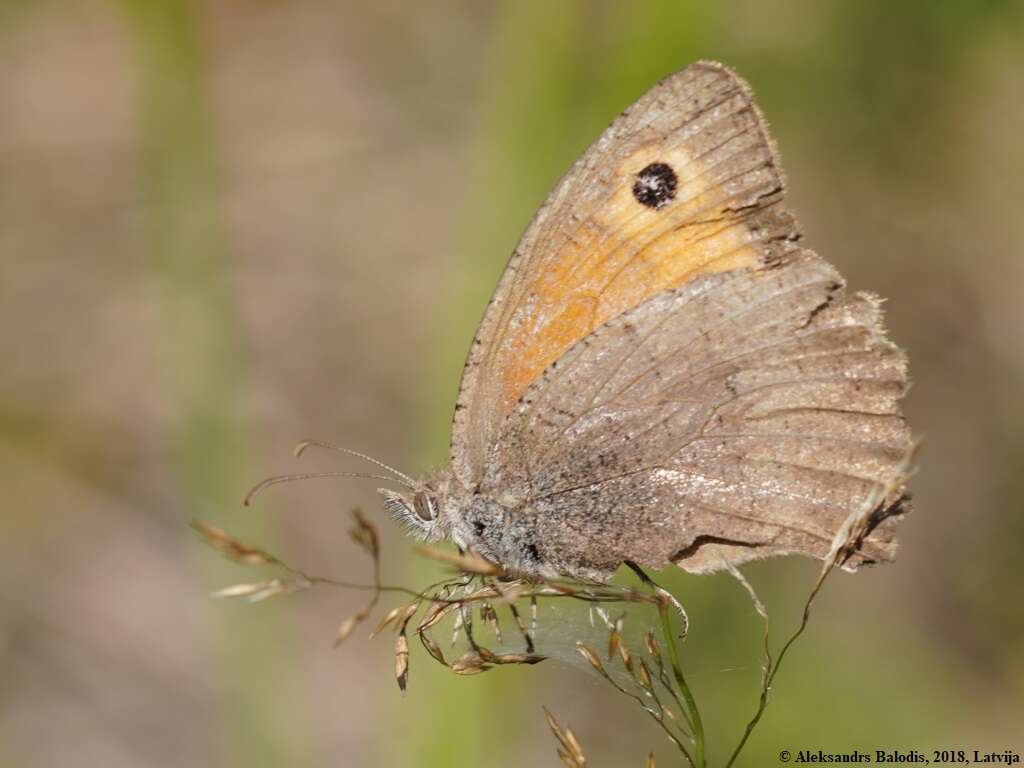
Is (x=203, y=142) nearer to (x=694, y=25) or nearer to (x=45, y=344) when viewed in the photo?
(x=694, y=25)

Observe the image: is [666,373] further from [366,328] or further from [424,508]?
[366,328]

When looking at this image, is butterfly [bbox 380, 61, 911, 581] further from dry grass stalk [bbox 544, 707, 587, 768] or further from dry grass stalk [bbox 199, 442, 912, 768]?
dry grass stalk [bbox 544, 707, 587, 768]

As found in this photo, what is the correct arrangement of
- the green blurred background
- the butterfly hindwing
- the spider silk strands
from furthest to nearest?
the green blurred background
the spider silk strands
the butterfly hindwing

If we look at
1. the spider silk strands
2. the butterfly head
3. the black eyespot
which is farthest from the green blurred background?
the black eyespot

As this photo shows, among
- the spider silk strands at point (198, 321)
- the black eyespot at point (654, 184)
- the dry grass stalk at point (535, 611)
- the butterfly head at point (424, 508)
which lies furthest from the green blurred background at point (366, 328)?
the dry grass stalk at point (535, 611)

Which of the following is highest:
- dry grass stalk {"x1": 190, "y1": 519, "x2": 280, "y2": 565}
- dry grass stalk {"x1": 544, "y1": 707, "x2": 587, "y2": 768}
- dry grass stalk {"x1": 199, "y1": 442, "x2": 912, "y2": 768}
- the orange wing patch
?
the orange wing patch

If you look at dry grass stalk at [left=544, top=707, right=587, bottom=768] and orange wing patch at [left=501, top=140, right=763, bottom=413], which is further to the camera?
orange wing patch at [left=501, top=140, right=763, bottom=413]

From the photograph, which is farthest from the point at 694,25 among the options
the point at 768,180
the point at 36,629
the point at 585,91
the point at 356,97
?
the point at 36,629
